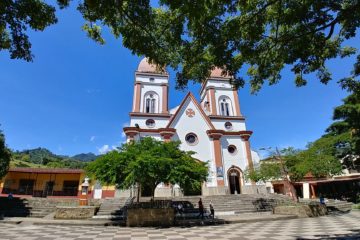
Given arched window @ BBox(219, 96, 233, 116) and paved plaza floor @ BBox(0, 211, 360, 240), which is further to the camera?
arched window @ BBox(219, 96, 233, 116)

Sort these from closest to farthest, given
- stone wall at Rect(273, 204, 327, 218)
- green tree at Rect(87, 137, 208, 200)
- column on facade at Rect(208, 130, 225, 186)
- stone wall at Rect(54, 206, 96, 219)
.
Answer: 1. green tree at Rect(87, 137, 208, 200)
2. stone wall at Rect(54, 206, 96, 219)
3. stone wall at Rect(273, 204, 327, 218)
4. column on facade at Rect(208, 130, 225, 186)

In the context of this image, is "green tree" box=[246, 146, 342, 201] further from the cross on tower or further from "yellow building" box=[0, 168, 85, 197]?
"yellow building" box=[0, 168, 85, 197]

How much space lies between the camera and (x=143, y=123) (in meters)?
27.6

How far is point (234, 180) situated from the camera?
27.2m

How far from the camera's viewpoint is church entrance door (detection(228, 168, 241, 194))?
2698cm

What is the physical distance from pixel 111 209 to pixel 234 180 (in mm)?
14531

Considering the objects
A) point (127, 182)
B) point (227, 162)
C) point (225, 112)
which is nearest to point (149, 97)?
point (225, 112)

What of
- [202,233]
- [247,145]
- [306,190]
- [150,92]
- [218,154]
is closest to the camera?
[202,233]

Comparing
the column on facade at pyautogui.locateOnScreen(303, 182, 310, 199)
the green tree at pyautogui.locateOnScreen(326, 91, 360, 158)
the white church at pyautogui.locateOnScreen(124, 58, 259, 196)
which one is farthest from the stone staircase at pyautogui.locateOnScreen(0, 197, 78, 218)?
the column on facade at pyautogui.locateOnScreen(303, 182, 310, 199)

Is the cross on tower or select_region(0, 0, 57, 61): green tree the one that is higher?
the cross on tower

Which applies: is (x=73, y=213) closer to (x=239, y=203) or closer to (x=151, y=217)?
(x=151, y=217)

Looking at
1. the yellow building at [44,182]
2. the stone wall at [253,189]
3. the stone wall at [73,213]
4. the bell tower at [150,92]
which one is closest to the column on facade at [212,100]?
the bell tower at [150,92]

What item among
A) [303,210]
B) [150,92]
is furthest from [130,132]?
[303,210]

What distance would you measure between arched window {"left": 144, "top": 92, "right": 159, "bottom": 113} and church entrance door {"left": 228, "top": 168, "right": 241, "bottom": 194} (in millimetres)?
11874
